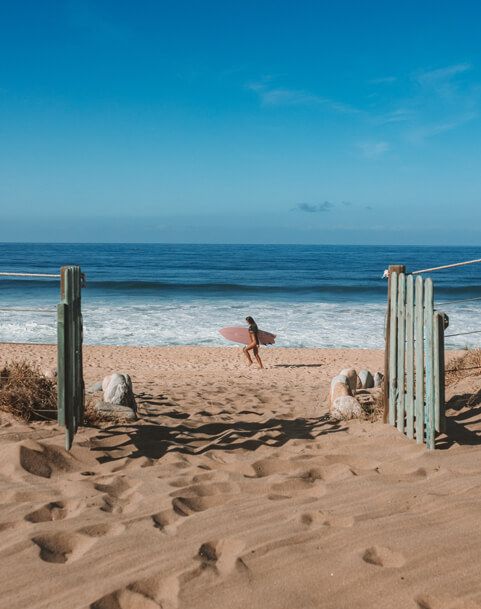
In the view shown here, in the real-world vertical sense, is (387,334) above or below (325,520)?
above

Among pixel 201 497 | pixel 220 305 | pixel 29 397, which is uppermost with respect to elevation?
pixel 29 397

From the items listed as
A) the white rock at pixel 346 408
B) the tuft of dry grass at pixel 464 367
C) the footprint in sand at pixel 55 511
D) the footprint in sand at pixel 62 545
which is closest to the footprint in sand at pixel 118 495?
the footprint in sand at pixel 55 511

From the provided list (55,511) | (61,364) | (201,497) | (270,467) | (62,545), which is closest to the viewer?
(62,545)

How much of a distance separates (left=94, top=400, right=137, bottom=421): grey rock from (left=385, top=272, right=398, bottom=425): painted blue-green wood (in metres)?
2.63

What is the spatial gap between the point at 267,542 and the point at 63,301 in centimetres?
275

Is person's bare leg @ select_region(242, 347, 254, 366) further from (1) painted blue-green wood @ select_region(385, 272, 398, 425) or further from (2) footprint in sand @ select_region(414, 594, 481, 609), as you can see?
(2) footprint in sand @ select_region(414, 594, 481, 609)

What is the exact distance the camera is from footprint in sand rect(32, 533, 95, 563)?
118 inches

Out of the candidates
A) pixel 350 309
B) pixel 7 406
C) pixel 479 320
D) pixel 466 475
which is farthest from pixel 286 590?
pixel 350 309

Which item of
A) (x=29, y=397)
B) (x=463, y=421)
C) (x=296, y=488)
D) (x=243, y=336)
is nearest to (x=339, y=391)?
(x=463, y=421)

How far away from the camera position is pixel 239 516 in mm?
3475

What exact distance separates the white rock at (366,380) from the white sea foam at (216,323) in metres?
7.67

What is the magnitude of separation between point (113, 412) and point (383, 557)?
374 centimetres

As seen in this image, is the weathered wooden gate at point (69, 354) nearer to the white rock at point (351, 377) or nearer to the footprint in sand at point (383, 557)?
the footprint in sand at point (383, 557)

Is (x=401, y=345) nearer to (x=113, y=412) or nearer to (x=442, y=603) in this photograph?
(x=113, y=412)
